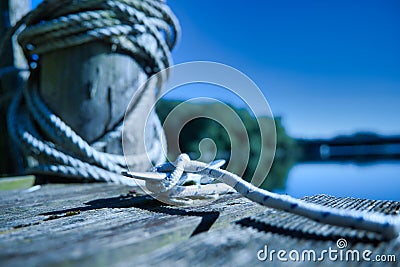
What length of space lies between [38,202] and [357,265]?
76 centimetres

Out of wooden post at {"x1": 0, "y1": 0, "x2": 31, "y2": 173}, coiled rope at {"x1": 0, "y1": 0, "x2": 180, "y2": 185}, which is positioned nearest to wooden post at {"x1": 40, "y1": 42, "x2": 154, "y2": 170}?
coiled rope at {"x1": 0, "y1": 0, "x2": 180, "y2": 185}

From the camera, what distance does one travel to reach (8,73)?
5.64 ft

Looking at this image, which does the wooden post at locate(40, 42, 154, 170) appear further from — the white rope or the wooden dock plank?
the white rope

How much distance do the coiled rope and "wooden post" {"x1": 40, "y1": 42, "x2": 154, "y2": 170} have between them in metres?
0.04

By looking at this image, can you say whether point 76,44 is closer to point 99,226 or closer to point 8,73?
point 8,73

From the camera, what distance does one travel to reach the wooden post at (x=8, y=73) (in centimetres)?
173

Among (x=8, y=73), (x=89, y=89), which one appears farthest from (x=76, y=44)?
(x=8, y=73)

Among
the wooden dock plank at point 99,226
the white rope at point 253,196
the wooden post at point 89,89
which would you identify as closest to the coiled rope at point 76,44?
the wooden post at point 89,89

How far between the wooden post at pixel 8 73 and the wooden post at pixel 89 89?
1.64 ft

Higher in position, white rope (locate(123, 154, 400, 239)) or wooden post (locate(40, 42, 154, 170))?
wooden post (locate(40, 42, 154, 170))

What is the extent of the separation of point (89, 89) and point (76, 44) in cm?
18

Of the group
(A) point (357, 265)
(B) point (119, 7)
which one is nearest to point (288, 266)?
(A) point (357, 265)

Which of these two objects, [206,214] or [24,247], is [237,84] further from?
[24,247]

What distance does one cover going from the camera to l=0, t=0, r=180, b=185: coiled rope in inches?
47.4
